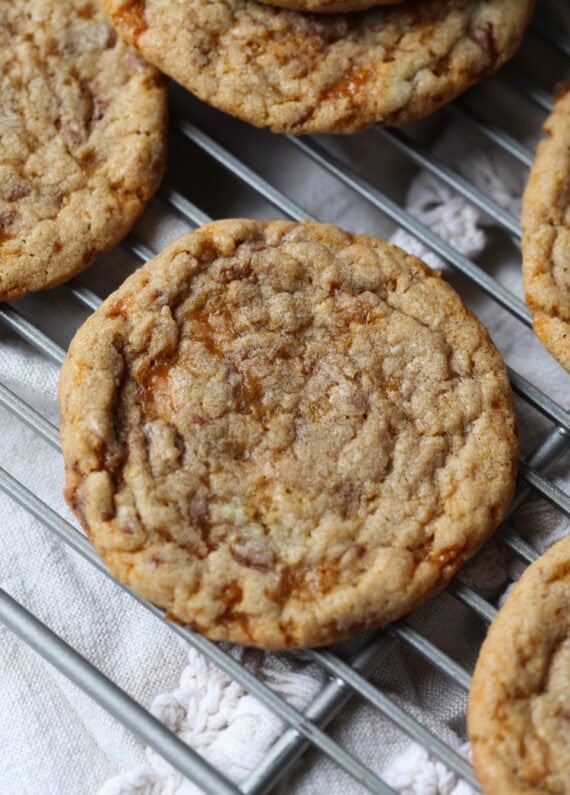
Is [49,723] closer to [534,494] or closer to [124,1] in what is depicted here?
[534,494]

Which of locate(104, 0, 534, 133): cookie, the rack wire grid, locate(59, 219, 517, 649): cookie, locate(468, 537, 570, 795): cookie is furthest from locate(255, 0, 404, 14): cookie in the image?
locate(468, 537, 570, 795): cookie

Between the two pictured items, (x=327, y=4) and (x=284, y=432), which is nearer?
(x=284, y=432)

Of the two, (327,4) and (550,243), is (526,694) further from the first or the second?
(327,4)

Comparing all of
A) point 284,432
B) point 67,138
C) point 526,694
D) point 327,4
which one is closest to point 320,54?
point 327,4

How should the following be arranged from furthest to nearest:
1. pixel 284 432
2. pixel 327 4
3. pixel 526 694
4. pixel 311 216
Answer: pixel 311 216
pixel 327 4
pixel 284 432
pixel 526 694

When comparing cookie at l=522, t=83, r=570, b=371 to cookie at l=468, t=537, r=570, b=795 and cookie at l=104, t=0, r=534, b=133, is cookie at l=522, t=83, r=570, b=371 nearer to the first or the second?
cookie at l=104, t=0, r=534, b=133

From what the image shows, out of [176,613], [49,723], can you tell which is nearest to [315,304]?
[176,613]

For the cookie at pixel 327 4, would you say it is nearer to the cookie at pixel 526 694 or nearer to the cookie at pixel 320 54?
the cookie at pixel 320 54
